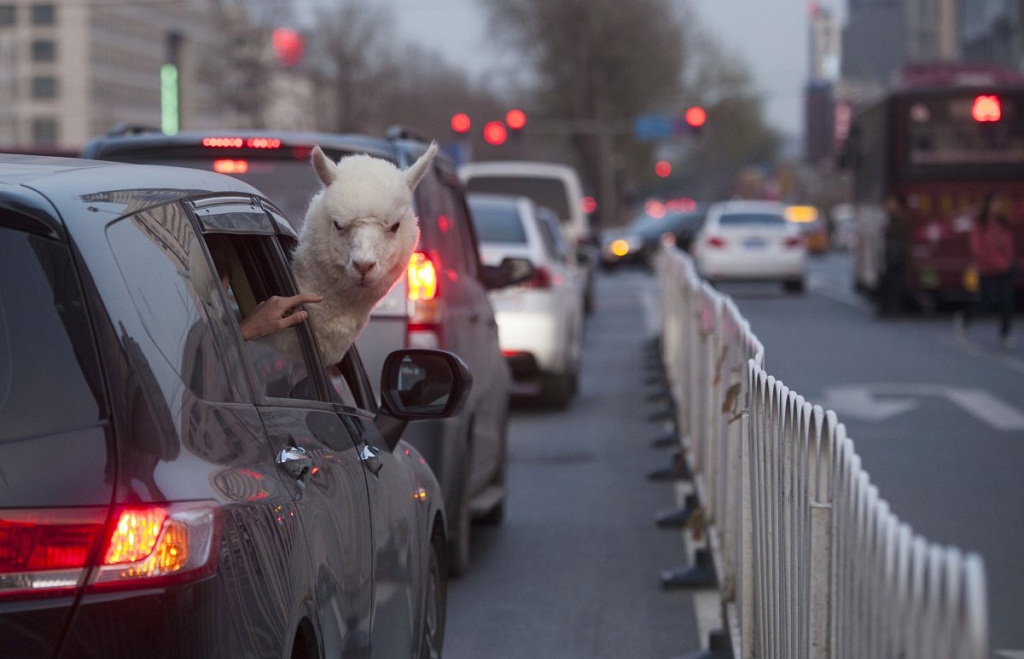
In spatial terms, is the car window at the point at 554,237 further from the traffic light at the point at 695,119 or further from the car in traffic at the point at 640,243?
the car in traffic at the point at 640,243

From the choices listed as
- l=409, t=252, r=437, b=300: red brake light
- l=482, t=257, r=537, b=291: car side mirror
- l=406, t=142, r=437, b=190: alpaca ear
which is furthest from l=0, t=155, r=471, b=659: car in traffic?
l=482, t=257, r=537, b=291: car side mirror

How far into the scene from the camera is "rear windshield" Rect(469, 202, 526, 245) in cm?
1587

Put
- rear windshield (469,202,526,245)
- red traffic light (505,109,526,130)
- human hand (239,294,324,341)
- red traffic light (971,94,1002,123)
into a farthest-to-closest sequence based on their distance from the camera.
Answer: red traffic light (505,109,526,130) → red traffic light (971,94,1002,123) → rear windshield (469,202,526,245) → human hand (239,294,324,341)

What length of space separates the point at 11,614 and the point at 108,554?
0.17 meters

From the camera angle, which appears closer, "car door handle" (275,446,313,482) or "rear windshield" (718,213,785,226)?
"car door handle" (275,446,313,482)

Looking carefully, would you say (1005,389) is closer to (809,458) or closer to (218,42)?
(809,458)

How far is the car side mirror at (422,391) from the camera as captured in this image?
15.8 feet

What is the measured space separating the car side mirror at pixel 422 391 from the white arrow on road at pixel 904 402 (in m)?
9.81

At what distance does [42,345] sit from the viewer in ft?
9.48

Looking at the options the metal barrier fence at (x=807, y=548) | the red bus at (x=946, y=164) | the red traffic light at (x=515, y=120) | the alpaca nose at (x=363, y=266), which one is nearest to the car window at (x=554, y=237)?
the red bus at (x=946, y=164)

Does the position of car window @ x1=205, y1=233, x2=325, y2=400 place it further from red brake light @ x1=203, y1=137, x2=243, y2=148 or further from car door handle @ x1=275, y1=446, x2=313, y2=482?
red brake light @ x1=203, y1=137, x2=243, y2=148

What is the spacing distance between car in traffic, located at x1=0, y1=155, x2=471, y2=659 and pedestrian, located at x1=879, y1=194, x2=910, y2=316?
24954 millimetres

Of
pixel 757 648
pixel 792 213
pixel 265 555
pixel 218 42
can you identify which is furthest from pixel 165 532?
pixel 218 42

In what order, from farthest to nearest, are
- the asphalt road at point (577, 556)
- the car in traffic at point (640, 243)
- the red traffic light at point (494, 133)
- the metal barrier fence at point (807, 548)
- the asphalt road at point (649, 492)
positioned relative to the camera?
1. the car in traffic at point (640, 243)
2. the red traffic light at point (494, 133)
3. the asphalt road at point (649, 492)
4. the asphalt road at point (577, 556)
5. the metal barrier fence at point (807, 548)
